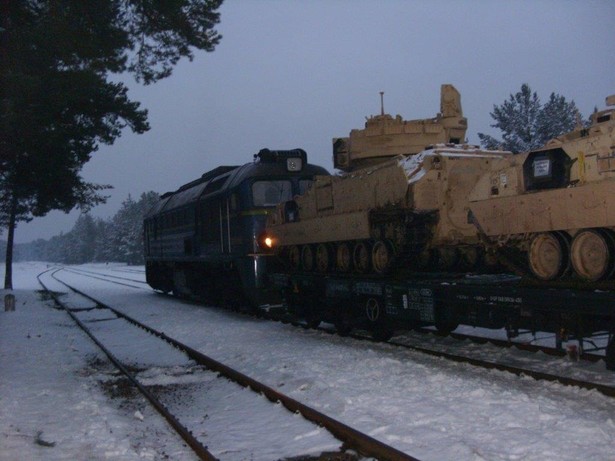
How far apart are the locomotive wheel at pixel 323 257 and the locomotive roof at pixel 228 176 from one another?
319 cm

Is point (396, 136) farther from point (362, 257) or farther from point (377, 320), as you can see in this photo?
point (377, 320)

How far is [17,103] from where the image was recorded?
13922 millimetres

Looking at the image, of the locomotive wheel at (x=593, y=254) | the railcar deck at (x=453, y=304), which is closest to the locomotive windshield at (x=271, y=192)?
the railcar deck at (x=453, y=304)

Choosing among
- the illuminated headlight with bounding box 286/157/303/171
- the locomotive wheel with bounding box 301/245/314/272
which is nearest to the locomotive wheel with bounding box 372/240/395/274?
the locomotive wheel with bounding box 301/245/314/272

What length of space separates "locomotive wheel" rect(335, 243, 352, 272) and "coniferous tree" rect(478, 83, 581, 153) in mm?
25001

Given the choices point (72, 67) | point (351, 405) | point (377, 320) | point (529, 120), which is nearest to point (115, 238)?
point (529, 120)

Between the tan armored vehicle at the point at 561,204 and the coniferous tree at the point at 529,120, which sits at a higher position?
the coniferous tree at the point at 529,120

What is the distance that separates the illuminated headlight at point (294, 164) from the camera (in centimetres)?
1622

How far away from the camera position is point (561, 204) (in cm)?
696

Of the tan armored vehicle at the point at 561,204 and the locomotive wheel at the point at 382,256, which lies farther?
the locomotive wheel at the point at 382,256

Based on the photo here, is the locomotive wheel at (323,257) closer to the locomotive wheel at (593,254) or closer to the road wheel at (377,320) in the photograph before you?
the road wheel at (377,320)

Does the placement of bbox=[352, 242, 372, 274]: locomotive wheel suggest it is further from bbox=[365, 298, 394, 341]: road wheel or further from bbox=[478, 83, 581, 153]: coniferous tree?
bbox=[478, 83, 581, 153]: coniferous tree

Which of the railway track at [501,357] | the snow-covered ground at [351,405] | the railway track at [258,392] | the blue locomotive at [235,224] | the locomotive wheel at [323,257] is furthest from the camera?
the blue locomotive at [235,224]

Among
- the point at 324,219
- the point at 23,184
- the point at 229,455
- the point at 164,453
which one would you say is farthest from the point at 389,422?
the point at 23,184
